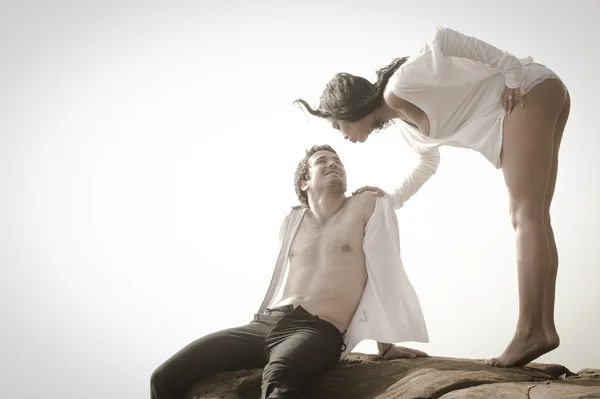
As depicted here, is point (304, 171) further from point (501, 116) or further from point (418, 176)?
point (501, 116)

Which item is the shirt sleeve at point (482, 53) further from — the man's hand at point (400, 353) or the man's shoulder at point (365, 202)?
the man's hand at point (400, 353)

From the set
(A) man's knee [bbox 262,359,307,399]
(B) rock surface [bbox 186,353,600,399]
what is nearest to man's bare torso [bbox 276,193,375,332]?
(B) rock surface [bbox 186,353,600,399]

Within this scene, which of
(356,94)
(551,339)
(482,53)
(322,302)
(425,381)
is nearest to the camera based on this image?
(425,381)

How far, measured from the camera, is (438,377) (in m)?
2.45

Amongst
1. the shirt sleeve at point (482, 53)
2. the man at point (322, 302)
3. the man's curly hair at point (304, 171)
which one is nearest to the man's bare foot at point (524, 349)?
the man at point (322, 302)

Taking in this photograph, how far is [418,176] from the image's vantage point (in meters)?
3.50

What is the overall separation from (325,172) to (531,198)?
3.60 ft

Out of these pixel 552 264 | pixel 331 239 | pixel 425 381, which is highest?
pixel 331 239

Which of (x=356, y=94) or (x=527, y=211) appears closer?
(x=527, y=211)

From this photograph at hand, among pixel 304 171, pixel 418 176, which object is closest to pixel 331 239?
pixel 304 171

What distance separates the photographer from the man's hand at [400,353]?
3033 mm

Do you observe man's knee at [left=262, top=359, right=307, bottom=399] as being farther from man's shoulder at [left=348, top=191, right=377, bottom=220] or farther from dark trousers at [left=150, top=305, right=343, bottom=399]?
man's shoulder at [left=348, top=191, right=377, bottom=220]

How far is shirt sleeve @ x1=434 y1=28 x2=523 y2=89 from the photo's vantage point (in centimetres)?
282

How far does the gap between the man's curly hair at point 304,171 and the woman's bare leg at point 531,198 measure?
109 cm
